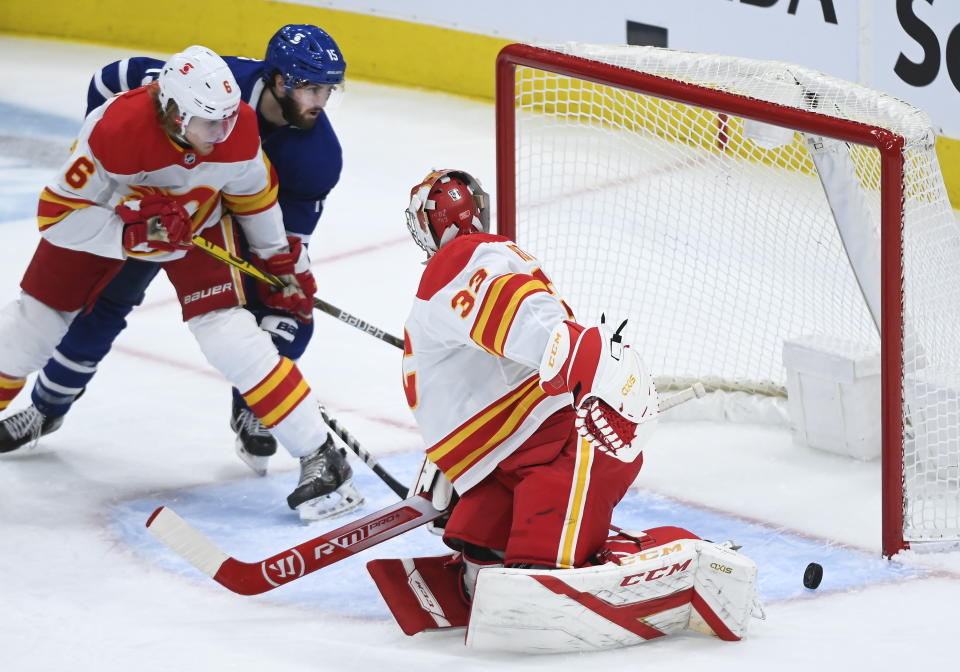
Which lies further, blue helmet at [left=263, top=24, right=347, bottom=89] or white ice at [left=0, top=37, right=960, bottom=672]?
blue helmet at [left=263, top=24, right=347, bottom=89]

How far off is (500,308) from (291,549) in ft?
2.50

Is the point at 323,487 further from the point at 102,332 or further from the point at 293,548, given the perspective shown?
the point at 102,332

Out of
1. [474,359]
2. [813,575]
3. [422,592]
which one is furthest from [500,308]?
[813,575]

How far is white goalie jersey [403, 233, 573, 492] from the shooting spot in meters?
2.13

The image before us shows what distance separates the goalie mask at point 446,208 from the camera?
7.89 ft

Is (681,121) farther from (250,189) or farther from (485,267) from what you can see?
(485,267)

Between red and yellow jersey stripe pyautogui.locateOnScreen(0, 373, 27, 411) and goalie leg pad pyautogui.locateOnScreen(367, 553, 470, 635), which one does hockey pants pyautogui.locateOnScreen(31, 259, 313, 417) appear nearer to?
red and yellow jersey stripe pyautogui.locateOnScreen(0, 373, 27, 411)

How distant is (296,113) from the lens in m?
3.12

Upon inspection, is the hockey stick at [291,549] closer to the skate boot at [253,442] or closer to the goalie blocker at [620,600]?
the goalie blocker at [620,600]

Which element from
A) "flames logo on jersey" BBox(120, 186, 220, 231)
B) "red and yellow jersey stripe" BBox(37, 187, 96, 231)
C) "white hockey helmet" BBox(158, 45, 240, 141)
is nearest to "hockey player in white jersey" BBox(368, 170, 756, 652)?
"white hockey helmet" BBox(158, 45, 240, 141)

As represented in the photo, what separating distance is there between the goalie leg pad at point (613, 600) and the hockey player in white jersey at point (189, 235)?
931 mm

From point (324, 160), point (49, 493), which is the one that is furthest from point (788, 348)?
point (49, 493)

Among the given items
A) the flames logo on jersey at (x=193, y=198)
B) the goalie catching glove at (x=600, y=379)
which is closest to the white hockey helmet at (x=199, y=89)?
the flames logo on jersey at (x=193, y=198)

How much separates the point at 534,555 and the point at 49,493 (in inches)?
55.4
